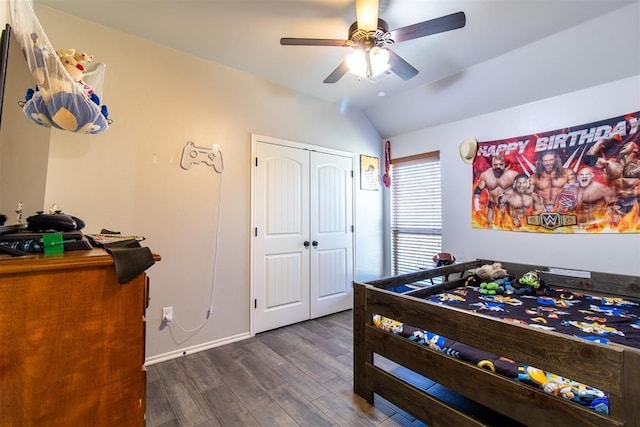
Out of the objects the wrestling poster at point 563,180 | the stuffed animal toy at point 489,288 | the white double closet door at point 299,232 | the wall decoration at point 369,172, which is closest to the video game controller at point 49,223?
the white double closet door at point 299,232

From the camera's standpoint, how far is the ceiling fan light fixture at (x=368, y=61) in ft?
6.19

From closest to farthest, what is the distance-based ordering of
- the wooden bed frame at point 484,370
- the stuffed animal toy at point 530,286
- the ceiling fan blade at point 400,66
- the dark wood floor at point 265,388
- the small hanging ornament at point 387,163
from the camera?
the wooden bed frame at point 484,370
the dark wood floor at point 265,388
the ceiling fan blade at point 400,66
the stuffed animal toy at point 530,286
the small hanging ornament at point 387,163

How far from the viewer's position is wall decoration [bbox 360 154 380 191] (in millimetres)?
4035

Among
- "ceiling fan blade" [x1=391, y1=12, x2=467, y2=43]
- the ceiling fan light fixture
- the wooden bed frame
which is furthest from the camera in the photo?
the ceiling fan light fixture

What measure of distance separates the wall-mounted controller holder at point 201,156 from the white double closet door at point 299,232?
0.38m

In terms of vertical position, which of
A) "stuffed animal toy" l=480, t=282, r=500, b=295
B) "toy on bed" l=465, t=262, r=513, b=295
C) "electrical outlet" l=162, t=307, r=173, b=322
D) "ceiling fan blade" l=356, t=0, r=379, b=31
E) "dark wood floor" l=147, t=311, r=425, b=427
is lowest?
"dark wood floor" l=147, t=311, r=425, b=427

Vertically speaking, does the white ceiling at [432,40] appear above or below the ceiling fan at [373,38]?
above

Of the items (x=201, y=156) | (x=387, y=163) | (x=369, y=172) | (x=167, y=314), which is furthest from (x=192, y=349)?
(x=387, y=163)

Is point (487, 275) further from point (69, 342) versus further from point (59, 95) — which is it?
point (59, 95)

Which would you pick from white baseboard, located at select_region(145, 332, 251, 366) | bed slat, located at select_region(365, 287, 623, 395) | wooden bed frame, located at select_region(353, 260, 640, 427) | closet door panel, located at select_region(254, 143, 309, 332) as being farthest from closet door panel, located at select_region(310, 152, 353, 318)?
bed slat, located at select_region(365, 287, 623, 395)

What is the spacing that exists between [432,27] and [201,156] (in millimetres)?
2103

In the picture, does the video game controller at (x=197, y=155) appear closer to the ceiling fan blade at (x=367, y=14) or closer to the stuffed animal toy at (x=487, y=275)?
the ceiling fan blade at (x=367, y=14)

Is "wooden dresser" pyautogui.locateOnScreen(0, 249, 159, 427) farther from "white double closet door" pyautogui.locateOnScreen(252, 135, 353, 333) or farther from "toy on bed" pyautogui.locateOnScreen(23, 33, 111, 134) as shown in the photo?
"white double closet door" pyautogui.locateOnScreen(252, 135, 353, 333)

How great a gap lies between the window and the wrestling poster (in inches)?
20.4
